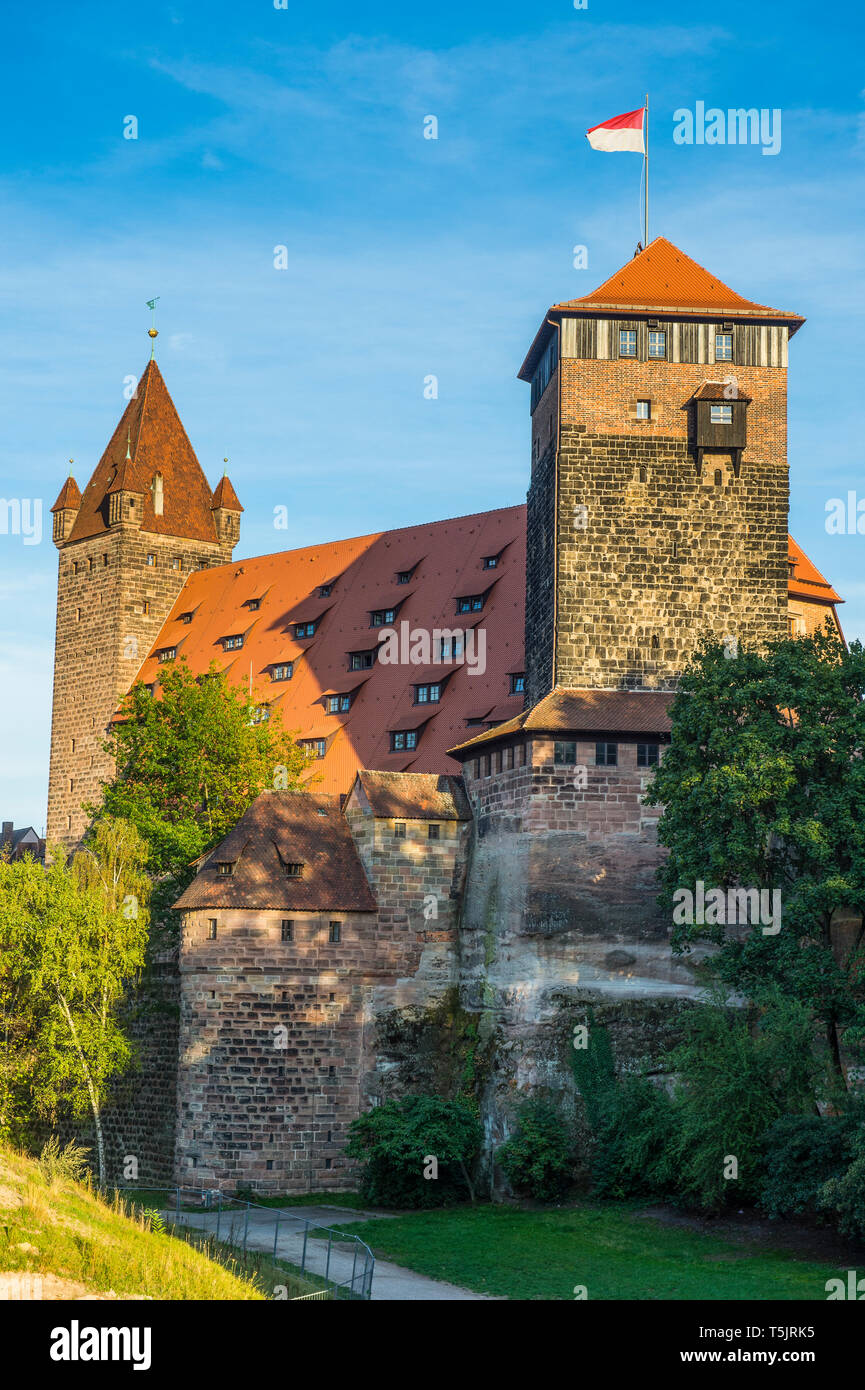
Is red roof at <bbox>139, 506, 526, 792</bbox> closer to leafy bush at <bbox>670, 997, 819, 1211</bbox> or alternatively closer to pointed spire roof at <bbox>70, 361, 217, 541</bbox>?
pointed spire roof at <bbox>70, 361, 217, 541</bbox>

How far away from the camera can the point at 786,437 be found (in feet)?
139

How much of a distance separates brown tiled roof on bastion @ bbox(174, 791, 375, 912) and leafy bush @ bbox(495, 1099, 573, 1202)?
667 centimetres

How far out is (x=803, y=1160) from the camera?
3055 cm

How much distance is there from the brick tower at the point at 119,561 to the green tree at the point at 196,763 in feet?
51.9

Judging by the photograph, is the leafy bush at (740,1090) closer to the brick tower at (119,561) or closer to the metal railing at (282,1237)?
the metal railing at (282,1237)

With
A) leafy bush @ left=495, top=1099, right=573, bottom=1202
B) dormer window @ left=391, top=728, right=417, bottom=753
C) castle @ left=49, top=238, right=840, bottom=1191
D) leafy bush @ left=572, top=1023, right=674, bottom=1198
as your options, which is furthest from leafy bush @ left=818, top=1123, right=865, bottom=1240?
dormer window @ left=391, top=728, right=417, bottom=753

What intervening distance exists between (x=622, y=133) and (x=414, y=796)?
53.9 feet

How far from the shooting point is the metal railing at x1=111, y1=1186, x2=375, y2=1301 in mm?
27859

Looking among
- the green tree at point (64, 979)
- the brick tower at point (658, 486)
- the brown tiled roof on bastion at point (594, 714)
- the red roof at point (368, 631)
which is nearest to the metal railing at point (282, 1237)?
the green tree at point (64, 979)

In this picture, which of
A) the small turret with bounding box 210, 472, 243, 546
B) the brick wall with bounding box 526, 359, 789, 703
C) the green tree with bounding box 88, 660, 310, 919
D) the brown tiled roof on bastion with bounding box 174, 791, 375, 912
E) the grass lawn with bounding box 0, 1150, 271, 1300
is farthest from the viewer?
the small turret with bounding box 210, 472, 243, 546

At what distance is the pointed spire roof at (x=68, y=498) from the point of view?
72.9 meters

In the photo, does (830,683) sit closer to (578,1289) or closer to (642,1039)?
(642,1039)

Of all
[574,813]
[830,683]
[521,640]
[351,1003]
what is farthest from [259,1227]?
[521,640]

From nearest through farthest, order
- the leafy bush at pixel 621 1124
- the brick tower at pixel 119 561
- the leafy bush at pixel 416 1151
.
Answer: the leafy bush at pixel 621 1124 < the leafy bush at pixel 416 1151 < the brick tower at pixel 119 561
